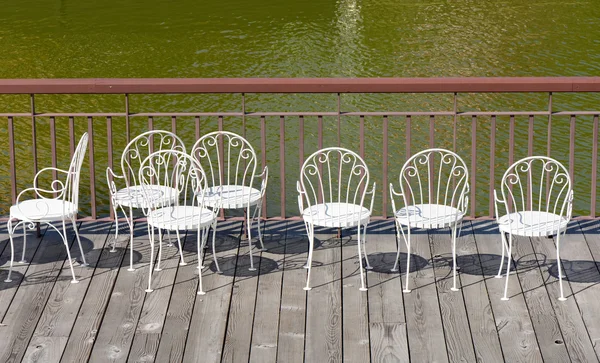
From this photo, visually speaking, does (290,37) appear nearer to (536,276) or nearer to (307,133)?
(307,133)

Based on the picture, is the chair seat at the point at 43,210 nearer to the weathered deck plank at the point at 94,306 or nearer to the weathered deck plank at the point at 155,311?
the weathered deck plank at the point at 94,306

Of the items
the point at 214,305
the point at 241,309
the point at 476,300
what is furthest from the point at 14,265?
the point at 476,300

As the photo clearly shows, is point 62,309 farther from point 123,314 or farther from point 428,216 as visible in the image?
point 428,216

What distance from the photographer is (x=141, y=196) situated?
6.54m

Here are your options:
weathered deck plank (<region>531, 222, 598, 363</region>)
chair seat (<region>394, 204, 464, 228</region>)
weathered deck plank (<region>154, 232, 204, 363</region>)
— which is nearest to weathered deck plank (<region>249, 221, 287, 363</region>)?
weathered deck plank (<region>154, 232, 204, 363</region>)

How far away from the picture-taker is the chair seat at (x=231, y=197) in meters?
6.32

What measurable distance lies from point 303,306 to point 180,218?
871 millimetres

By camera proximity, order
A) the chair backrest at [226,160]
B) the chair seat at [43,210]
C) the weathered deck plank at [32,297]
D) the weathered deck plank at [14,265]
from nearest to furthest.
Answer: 1. the weathered deck plank at [32,297]
2. the weathered deck plank at [14,265]
3. the chair seat at [43,210]
4. the chair backrest at [226,160]

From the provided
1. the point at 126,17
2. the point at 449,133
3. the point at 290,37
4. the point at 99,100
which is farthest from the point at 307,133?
the point at 126,17

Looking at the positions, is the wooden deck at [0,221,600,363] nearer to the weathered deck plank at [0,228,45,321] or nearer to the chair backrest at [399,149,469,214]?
the weathered deck plank at [0,228,45,321]

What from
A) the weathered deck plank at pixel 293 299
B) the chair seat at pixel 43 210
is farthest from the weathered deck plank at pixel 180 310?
the chair seat at pixel 43 210

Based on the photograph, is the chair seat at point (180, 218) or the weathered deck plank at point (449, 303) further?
the chair seat at point (180, 218)

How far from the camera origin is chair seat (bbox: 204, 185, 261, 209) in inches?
249

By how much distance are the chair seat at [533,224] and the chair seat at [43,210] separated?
2.50m
